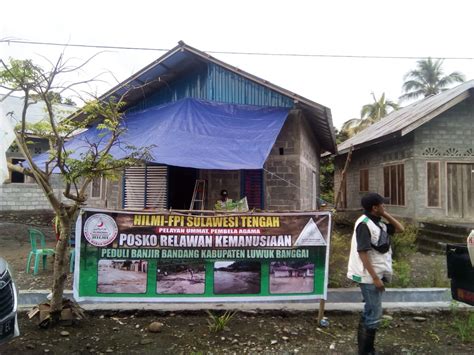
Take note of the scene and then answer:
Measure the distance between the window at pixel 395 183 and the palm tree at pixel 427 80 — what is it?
2605cm

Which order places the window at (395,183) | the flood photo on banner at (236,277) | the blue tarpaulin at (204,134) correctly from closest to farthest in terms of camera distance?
the flood photo on banner at (236,277) < the blue tarpaulin at (204,134) < the window at (395,183)

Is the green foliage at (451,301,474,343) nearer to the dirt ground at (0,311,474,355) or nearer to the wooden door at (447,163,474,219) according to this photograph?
the dirt ground at (0,311,474,355)

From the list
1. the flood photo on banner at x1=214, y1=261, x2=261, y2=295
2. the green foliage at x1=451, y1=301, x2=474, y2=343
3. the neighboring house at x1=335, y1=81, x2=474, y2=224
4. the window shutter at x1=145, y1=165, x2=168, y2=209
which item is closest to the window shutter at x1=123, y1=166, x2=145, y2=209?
the window shutter at x1=145, y1=165, x2=168, y2=209

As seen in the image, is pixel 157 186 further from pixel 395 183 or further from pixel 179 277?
pixel 395 183

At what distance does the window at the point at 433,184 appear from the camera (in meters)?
11.6

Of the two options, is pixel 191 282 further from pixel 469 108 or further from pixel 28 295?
pixel 469 108

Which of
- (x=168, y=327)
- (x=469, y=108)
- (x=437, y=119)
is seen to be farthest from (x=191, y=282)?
(x=469, y=108)

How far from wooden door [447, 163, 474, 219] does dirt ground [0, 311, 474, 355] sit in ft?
26.4

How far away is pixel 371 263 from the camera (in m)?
3.51

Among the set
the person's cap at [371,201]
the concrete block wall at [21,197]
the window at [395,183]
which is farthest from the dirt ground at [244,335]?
the concrete block wall at [21,197]

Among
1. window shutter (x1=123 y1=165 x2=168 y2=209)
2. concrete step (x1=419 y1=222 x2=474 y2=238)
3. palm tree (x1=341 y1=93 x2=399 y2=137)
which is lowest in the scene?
concrete step (x1=419 y1=222 x2=474 y2=238)

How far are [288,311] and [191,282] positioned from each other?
4.29ft

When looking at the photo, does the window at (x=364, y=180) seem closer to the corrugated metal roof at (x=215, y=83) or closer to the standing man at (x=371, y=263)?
the corrugated metal roof at (x=215, y=83)

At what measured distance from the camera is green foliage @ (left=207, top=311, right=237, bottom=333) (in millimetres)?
4094
